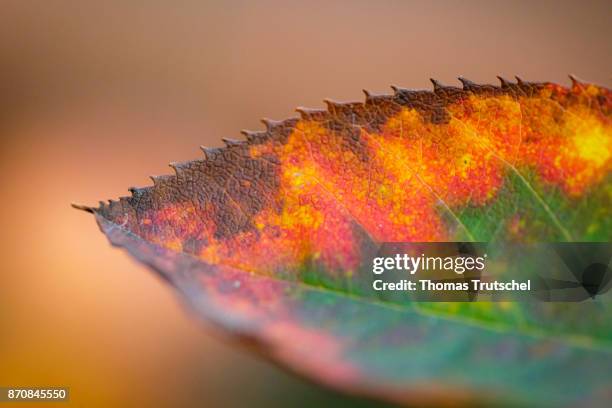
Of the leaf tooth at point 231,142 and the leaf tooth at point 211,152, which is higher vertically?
the leaf tooth at point 231,142

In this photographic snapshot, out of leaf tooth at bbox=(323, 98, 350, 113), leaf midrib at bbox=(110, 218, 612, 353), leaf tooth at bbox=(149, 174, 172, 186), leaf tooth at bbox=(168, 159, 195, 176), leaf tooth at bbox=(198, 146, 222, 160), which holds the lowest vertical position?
leaf midrib at bbox=(110, 218, 612, 353)

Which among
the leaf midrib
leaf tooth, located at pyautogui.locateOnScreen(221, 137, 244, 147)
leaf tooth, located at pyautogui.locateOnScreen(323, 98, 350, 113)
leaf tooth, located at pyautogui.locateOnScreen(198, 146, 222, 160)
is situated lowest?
the leaf midrib

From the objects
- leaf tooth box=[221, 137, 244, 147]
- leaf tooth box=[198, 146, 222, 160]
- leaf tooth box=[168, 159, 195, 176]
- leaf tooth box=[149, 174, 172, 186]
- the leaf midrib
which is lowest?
the leaf midrib

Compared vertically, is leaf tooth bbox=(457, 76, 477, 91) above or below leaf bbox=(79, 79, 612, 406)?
above

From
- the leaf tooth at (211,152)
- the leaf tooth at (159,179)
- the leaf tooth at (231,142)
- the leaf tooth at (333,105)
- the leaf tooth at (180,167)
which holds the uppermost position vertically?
the leaf tooth at (333,105)
